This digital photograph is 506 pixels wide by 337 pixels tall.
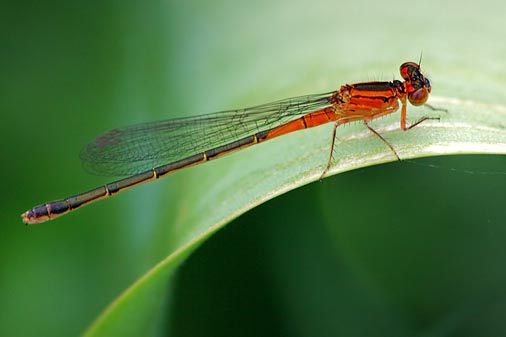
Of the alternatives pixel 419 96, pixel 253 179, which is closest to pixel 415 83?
pixel 419 96

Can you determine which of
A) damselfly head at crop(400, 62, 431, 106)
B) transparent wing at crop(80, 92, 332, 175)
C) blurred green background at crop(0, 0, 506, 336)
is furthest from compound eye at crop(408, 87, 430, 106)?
transparent wing at crop(80, 92, 332, 175)

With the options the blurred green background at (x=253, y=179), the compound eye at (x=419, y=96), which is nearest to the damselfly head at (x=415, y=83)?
the compound eye at (x=419, y=96)

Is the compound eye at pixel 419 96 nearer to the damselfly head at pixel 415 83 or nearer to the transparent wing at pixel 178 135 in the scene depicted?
the damselfly head at pixel 415 83

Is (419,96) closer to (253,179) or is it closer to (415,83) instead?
(415,83)

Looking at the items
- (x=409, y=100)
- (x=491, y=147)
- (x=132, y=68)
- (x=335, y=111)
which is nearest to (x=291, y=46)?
(x=335, y=111)

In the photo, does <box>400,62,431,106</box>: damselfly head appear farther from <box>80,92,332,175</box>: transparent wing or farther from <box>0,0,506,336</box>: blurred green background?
<box>80,92,332,175</box>: transparent wing

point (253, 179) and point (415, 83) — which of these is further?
point (415, 83)
